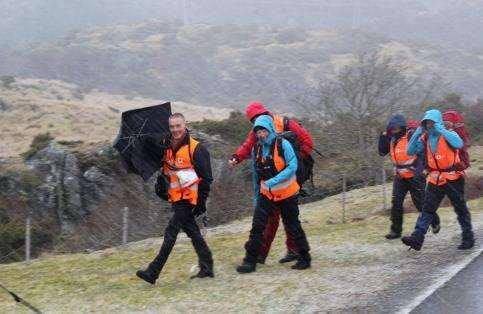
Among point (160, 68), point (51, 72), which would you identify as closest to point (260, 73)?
point (160, 68)

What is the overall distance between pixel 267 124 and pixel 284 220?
1.09 m

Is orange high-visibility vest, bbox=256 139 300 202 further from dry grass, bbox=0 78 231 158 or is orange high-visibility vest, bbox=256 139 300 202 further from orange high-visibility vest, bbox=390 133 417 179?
dry grass, bbox=0 78 231 158

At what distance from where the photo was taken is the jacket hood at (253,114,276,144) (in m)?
6.87

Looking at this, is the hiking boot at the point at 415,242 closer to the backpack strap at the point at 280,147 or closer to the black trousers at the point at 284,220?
the black trousers at the point at 284,220

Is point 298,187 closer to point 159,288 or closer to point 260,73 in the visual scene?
point 159,288

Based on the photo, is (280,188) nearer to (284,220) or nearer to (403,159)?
(284,220)

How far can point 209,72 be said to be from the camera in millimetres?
121500

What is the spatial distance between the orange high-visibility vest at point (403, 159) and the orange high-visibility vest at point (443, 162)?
2.39 feet

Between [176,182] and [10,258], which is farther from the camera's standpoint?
[10,258]

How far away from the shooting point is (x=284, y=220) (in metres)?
7.30

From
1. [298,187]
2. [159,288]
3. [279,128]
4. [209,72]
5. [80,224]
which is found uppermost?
[279,128]

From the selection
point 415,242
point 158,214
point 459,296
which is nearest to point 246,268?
point 415,242

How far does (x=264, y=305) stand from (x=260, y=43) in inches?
5276

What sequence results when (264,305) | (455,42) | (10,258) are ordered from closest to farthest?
1. (264,305)
2. (10,258)
3. (455,42)
